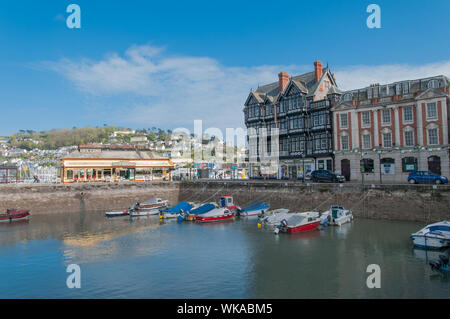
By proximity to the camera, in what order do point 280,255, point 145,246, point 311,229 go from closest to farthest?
point 280,255, point 145,246, point 311,229

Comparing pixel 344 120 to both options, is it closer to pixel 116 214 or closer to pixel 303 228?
pixel 303 228

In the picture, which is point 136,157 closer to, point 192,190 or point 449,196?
point 192,190

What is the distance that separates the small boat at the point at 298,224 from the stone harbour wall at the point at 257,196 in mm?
9275

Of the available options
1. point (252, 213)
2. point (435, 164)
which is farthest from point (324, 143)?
point (252, 213)

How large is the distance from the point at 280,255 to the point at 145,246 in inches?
480

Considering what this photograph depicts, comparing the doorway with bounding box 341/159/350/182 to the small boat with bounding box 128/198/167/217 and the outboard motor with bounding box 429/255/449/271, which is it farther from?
the outboard motor with bounding box 429/255/449/271

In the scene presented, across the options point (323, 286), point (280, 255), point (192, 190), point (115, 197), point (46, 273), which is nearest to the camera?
point (323, 286)

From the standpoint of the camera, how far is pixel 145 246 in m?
28.5

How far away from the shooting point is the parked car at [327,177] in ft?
149

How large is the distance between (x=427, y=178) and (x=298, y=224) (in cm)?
1806

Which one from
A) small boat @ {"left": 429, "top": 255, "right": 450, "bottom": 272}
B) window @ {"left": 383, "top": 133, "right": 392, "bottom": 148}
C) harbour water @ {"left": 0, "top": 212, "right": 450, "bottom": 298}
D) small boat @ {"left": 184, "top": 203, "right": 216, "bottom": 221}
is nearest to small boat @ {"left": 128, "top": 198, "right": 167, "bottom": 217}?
small boat @ {"left": 184, "top": 203, "right": 216, "bottom": 221}
